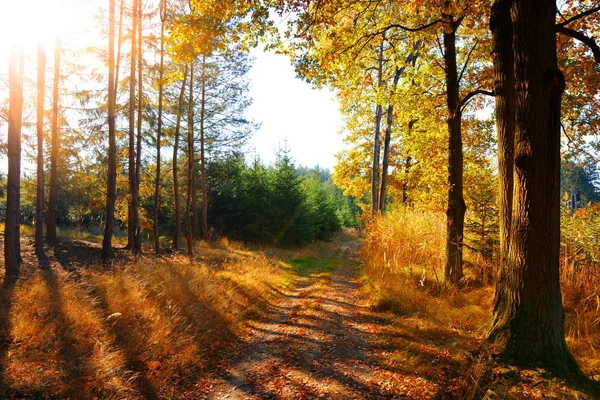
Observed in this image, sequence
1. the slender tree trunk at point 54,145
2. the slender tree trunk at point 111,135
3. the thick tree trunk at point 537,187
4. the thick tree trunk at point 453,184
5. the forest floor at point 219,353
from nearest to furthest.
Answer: the forest floor at point 219,353, the thick tree trunk at point 537,187, the thick tree trunk at point 453,184, the slender tree trunk at point 111,135, the slender tree trunk at point 54,145

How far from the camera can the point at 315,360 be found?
4.95m

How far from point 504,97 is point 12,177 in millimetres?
10921

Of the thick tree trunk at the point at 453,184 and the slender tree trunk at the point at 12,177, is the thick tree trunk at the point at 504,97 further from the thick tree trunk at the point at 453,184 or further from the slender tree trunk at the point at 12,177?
the slender tree trunk at the point at 12,177

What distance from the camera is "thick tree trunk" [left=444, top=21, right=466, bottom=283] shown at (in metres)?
7.53

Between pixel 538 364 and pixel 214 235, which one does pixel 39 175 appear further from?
pixel 538 364

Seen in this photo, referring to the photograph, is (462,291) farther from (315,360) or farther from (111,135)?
(111,135)

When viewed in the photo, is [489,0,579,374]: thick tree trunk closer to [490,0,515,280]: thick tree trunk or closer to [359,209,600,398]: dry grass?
[359,209,600,398]: dry grass

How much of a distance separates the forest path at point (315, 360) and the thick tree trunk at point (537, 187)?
153 cm

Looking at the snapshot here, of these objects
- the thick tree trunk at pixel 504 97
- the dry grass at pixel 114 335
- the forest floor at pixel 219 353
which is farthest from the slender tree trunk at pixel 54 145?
the thick tree trunk at pixel 504 97

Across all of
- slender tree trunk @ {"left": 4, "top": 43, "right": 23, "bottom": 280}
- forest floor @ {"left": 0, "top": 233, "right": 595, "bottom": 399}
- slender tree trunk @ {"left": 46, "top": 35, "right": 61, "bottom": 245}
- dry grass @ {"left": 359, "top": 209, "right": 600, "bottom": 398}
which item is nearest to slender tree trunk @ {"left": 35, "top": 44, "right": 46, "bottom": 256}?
slender tree trunk @ {"left": 46, "top": 35, "right": 61, "bottom": 245}

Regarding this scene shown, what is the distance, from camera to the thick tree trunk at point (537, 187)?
12.9 ft

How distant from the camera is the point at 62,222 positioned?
1062 inches

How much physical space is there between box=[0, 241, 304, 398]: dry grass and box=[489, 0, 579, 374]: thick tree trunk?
4.38m

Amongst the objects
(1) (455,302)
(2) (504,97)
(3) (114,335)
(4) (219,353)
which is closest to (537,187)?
(2) (504,97)
